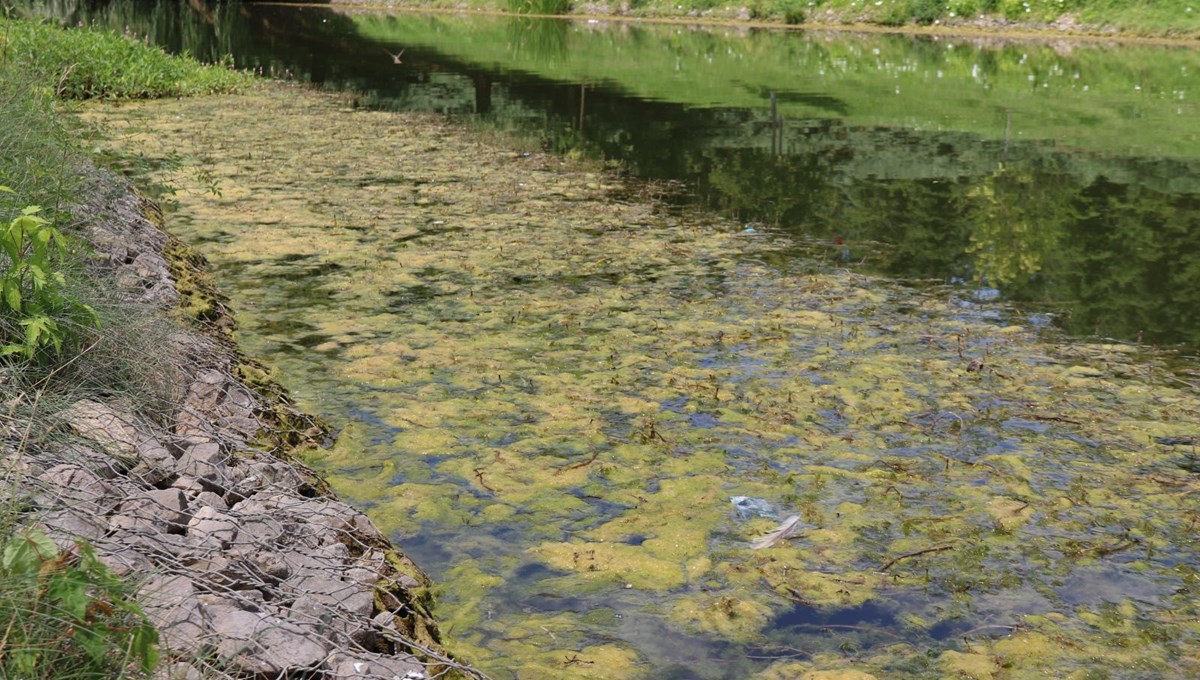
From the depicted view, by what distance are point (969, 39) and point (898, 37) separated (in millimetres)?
1795

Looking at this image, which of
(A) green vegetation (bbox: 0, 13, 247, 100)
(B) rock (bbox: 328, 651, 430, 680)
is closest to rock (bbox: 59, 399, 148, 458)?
(B) rock (bbox: 328, 651, 430, 680)

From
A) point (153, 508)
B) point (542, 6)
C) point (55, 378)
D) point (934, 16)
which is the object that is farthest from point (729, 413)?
point (542, 6)

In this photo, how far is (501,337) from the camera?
6633 millimetres

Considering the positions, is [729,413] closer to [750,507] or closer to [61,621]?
[750,507]

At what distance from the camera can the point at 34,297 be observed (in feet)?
13.5

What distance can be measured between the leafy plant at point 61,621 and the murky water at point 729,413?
56.8 inches

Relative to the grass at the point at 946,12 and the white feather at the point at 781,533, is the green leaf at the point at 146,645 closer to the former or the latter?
the white feather at the point at 781,533

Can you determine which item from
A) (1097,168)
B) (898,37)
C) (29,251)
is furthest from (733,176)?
(898,37)

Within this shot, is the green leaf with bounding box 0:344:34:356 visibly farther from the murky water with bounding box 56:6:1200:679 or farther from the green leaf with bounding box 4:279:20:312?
the murky water with bounding box 56:6:1200:679

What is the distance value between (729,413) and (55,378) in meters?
3.03

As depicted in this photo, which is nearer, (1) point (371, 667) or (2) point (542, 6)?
(1) point (371, 667)

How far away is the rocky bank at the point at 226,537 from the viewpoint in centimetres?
291

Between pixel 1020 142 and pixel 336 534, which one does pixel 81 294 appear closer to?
pixel 336 534

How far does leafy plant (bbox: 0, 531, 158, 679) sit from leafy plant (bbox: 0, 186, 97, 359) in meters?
1.41
